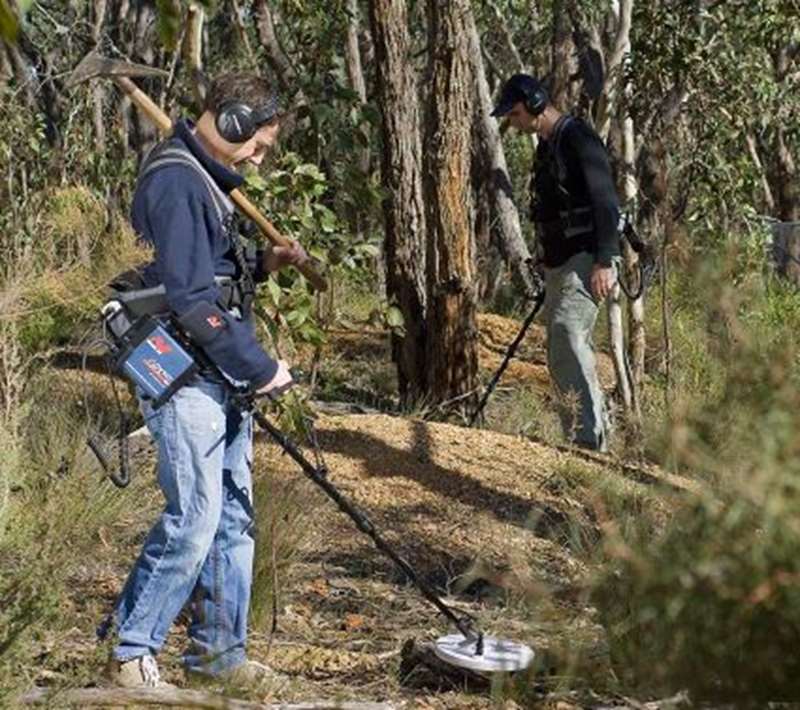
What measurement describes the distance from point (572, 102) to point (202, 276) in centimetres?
1250

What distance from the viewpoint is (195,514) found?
5711 mm

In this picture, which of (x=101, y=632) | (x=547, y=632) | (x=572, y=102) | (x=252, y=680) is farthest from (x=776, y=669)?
(x=572, y=102)

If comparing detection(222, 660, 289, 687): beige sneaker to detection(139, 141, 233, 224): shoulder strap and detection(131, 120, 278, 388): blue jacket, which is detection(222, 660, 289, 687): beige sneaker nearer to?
detection(131, 120, 278, 388): blue jacket

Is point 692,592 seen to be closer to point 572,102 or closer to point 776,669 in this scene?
point 776,669

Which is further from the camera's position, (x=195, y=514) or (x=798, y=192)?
(x=798, y=192)

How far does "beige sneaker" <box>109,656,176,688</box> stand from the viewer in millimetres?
5742

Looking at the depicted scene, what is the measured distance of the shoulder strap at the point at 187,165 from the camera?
18.6ft

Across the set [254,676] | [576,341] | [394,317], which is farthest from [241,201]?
[394,317]

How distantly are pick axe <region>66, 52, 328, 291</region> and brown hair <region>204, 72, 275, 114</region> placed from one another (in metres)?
0.31

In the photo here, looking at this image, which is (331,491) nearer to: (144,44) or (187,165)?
(187,165)

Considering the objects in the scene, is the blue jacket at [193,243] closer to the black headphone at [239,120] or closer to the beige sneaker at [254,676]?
the black headphone at [239,120]

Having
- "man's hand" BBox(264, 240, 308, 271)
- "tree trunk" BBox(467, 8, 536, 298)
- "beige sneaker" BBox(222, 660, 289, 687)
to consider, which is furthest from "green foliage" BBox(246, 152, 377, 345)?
"tree trunk" BBox(467, 8, 536, 298)

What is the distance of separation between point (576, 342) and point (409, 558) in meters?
1.88

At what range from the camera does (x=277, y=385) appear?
5699 millimetres
